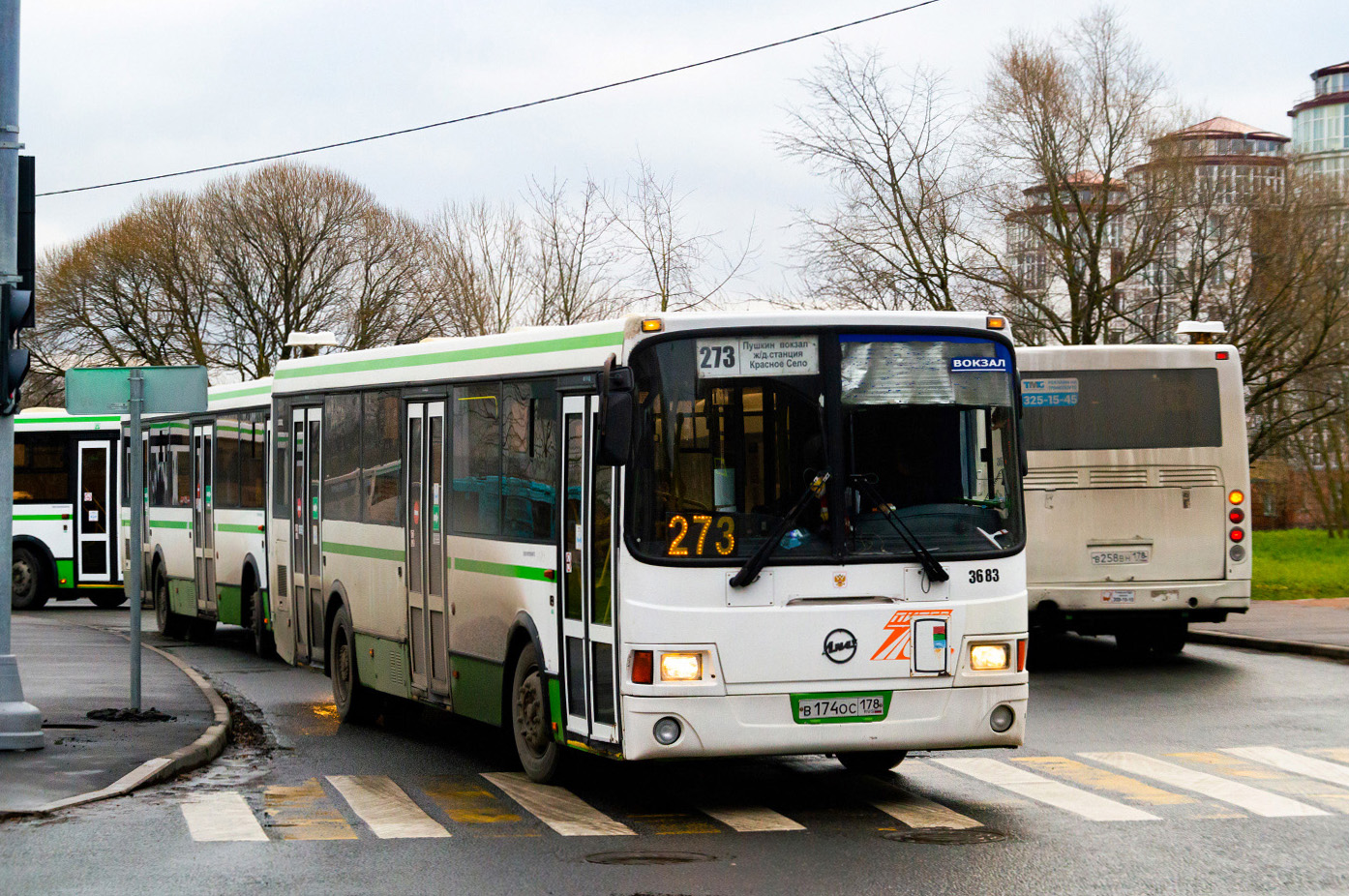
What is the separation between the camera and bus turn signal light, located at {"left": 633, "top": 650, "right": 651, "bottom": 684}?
933 cm

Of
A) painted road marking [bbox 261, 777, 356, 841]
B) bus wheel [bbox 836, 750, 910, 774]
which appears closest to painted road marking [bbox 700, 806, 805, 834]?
bus wheel [bbox 836, 750, 910, 774]

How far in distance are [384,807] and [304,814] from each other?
453 millimetres

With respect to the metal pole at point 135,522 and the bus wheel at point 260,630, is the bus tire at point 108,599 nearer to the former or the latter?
the bus wheel at point 260,630

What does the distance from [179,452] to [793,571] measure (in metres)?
15.4

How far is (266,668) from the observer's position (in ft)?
64.7

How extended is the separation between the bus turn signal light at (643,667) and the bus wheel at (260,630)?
450 inches

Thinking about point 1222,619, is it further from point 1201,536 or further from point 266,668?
point 266,668

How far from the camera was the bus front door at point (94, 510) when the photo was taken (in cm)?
2944

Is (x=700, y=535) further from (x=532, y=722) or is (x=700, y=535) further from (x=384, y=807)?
(x=384, y=807)

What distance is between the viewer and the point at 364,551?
13.7 meters

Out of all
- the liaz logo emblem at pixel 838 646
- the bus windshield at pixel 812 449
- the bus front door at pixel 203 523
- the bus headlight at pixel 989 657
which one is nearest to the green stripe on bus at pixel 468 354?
the bus windshield at pixel 812 449

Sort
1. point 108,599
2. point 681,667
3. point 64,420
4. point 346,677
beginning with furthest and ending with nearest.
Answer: point 108,599, point 64,420, point 346,677, point 681,667

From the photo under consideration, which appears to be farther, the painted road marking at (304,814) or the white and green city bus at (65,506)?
the white and green city bus at (65,506)

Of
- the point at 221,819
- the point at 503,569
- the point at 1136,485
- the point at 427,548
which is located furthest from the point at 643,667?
the point at 1136,485
